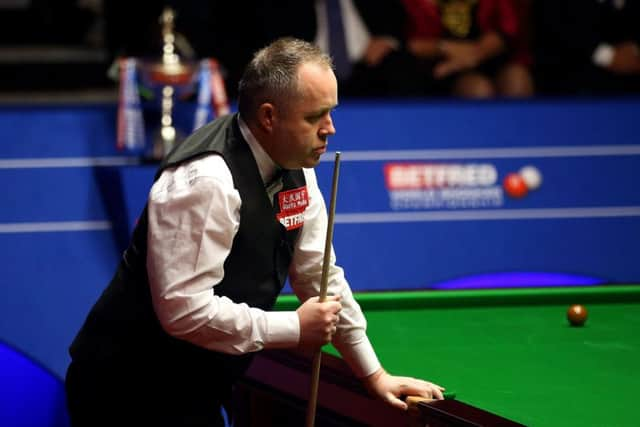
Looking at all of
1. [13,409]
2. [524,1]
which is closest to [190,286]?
[13,409]

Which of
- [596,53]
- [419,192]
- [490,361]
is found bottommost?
[419,192]

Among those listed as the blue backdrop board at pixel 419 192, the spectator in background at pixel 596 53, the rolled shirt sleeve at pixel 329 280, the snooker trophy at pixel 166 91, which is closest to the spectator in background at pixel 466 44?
the spectator in background at pixel 596 53

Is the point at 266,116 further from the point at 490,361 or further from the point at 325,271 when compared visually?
the point at 490,361

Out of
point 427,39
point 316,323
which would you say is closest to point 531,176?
point 427,39

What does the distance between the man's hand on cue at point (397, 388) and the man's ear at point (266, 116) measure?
588mm

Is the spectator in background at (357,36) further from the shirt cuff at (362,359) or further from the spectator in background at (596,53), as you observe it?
the shirt cuff at (362,359)

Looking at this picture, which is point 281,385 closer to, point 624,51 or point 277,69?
point 277,69

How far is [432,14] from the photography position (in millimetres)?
6113

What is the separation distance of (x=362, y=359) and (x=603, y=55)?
4423 mm

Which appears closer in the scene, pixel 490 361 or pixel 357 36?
pixel 490 361

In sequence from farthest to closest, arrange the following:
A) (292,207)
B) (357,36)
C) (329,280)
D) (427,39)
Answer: (427,39) → (357,36) → (329,280) → (292,207)

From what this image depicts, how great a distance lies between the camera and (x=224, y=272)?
2203 millimetres

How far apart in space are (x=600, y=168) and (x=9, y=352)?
3.52 metres

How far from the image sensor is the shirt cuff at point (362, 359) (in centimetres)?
237
